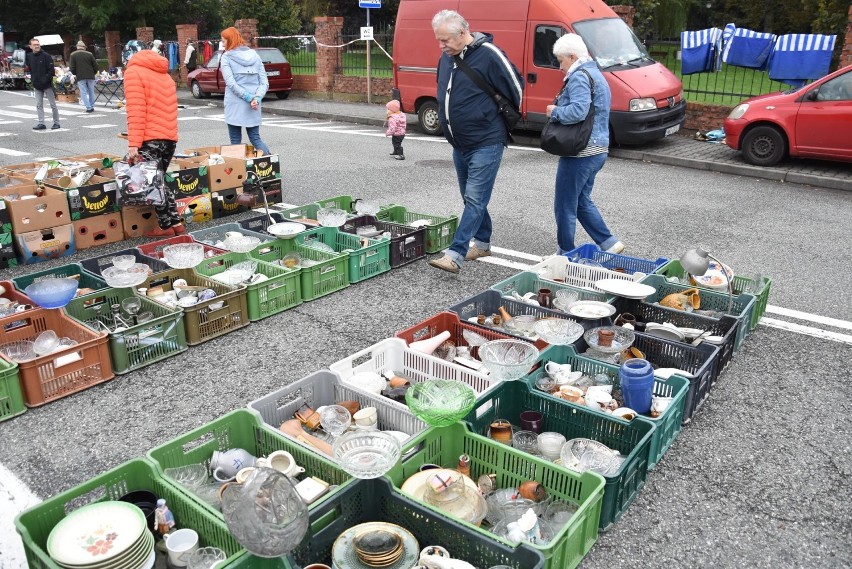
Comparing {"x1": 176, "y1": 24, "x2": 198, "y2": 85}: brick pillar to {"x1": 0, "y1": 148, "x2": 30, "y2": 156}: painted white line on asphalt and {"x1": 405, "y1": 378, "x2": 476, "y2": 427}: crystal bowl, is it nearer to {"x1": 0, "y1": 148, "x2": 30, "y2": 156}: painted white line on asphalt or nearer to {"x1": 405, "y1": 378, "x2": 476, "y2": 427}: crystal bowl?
{"x1": 0, "y1": 148, "x2": 30, "y2": 156}: painted white line on asphalt

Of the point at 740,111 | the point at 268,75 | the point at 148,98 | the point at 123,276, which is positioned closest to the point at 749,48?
the point at 740,111

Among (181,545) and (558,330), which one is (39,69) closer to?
(558,330)

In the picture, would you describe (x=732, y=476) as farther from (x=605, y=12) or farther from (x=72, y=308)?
(x=605, y=12)

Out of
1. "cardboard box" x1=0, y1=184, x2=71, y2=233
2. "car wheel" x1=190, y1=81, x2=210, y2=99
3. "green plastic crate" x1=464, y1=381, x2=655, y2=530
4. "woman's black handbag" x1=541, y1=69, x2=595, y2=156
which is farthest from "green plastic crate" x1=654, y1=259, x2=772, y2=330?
"car wheel" x1=190, y1=81, x2=210, y2=99

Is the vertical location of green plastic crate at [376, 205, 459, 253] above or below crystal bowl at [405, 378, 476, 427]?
below

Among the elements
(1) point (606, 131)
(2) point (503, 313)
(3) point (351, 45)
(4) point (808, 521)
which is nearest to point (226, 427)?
(2) point (503, 313)

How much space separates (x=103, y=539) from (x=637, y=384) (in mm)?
2452

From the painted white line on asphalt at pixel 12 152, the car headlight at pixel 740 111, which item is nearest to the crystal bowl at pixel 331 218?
the car headlight at pixel 740 111

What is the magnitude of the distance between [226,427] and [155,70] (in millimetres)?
4224

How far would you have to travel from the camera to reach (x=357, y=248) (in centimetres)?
595

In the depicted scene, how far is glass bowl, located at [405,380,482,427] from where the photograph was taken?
3131mm

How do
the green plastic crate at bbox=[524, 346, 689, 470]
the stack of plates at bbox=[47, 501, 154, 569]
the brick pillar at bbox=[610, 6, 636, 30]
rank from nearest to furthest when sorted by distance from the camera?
the stack of plates at bbox=[47, 501, 154, 569], the green plastic crate at bbox=[524, 346, 689, 470], the brick pillar at bbox=[610, 6, 636, 30]

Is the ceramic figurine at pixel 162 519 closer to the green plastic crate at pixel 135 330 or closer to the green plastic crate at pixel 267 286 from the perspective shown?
the green plastic crate at pixel 135 330

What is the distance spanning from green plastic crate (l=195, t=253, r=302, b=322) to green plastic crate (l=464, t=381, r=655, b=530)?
220cm
